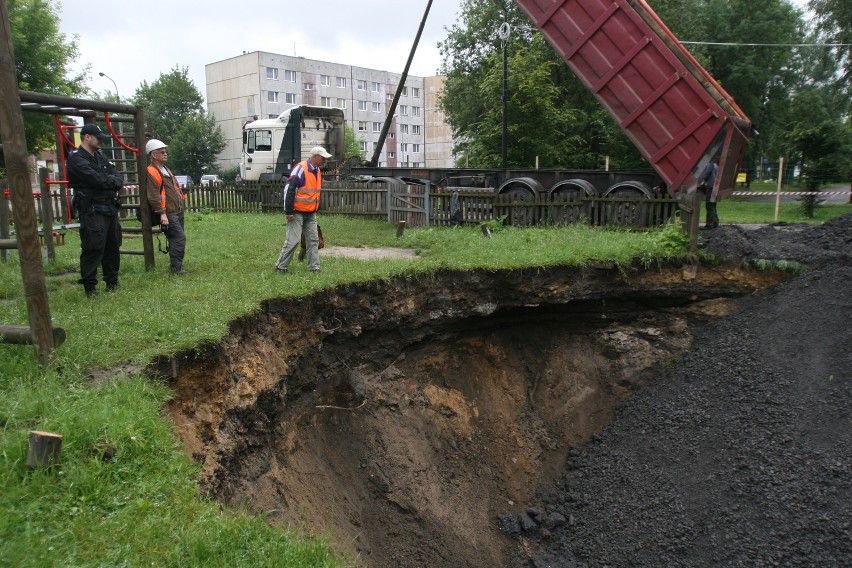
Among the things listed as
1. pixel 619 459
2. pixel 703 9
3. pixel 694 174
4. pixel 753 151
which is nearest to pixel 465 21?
pixel 703 9

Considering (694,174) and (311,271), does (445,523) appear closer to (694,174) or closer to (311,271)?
(311,271)

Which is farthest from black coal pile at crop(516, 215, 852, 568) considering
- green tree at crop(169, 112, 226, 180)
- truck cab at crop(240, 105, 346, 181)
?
green tree at crop(169, 112, 226, 180)

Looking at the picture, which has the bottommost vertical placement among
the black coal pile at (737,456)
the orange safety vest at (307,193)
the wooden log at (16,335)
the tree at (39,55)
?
the black coal pile at (737,456)

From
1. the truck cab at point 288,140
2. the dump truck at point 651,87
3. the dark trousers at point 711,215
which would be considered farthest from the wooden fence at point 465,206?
the truck cab at point 288,140

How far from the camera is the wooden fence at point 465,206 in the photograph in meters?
12.2

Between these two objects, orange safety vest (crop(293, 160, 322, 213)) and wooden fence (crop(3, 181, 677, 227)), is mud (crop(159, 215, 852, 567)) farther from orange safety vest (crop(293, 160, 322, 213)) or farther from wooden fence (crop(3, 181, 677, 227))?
wooden fence (crop(3, 181, 677, 227))

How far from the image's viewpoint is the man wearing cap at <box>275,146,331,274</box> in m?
7.61

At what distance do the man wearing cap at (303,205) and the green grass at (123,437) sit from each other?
274mm

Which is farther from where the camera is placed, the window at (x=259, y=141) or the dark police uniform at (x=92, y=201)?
the window at (x=259, y=141)

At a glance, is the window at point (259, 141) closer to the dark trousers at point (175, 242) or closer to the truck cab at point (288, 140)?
the truck cab at point (288, 140)

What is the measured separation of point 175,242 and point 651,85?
8.82 m

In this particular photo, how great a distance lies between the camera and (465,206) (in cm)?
1373

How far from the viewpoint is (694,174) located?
11492mm

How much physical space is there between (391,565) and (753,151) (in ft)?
99.6
